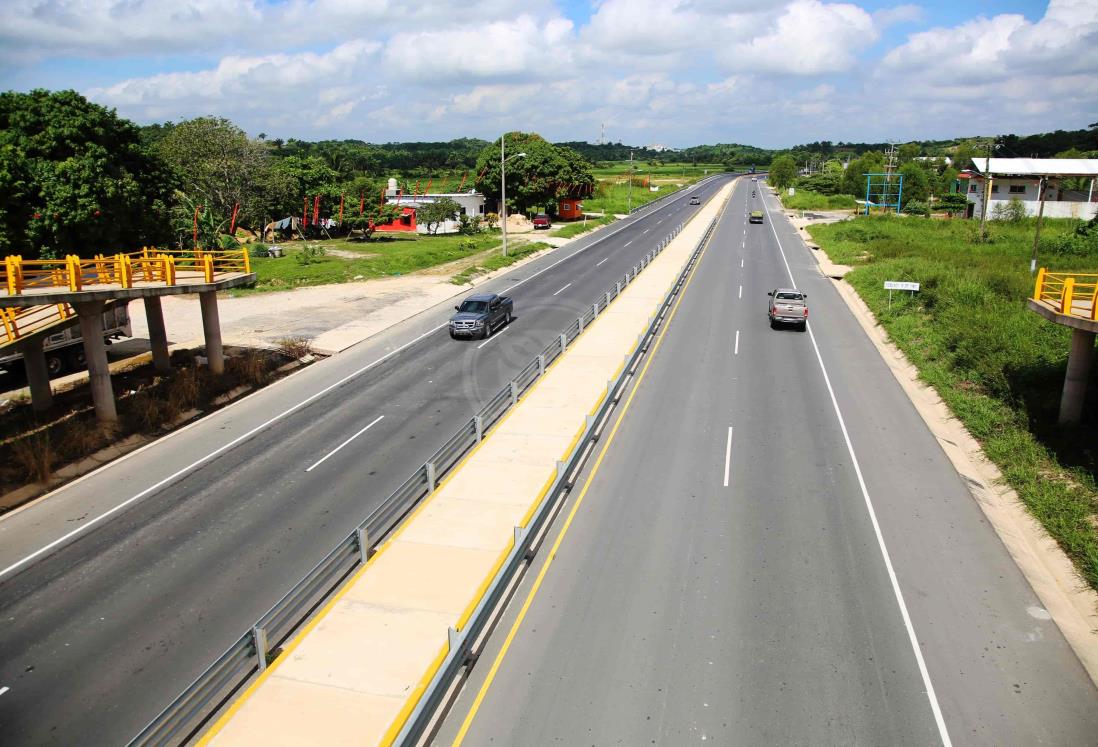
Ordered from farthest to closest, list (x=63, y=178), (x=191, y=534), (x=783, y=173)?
(x=783, y=173) → (x=63, y=178) → (x=191, y=534)

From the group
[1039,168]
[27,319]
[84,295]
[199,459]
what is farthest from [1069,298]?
[1039,168]

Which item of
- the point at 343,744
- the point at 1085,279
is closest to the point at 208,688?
the point at 343,744

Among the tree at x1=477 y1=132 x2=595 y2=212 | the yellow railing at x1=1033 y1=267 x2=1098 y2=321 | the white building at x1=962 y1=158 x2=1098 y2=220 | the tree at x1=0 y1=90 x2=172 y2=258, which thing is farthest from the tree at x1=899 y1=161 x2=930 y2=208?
the tree at x1=0 y1=90 x2=172 y2=258

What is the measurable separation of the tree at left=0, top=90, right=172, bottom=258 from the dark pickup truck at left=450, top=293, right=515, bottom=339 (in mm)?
15515

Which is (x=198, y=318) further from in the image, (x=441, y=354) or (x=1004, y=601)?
(x=1004, y=601)

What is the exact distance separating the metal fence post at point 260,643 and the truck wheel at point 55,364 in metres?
24.0

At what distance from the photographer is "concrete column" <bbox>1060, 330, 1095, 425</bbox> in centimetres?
1858

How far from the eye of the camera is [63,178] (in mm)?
28922

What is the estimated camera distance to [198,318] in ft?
129

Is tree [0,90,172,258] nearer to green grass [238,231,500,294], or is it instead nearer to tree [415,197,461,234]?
green grass [238,231,500,294]

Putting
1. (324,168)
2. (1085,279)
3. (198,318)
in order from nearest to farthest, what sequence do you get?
1. (1085,279)
2. (198,318)
3. (324,168)

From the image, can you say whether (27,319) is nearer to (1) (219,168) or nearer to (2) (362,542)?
(2) (362,542)

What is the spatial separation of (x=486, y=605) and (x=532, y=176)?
76960 millimetres

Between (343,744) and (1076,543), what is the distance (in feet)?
48.5
